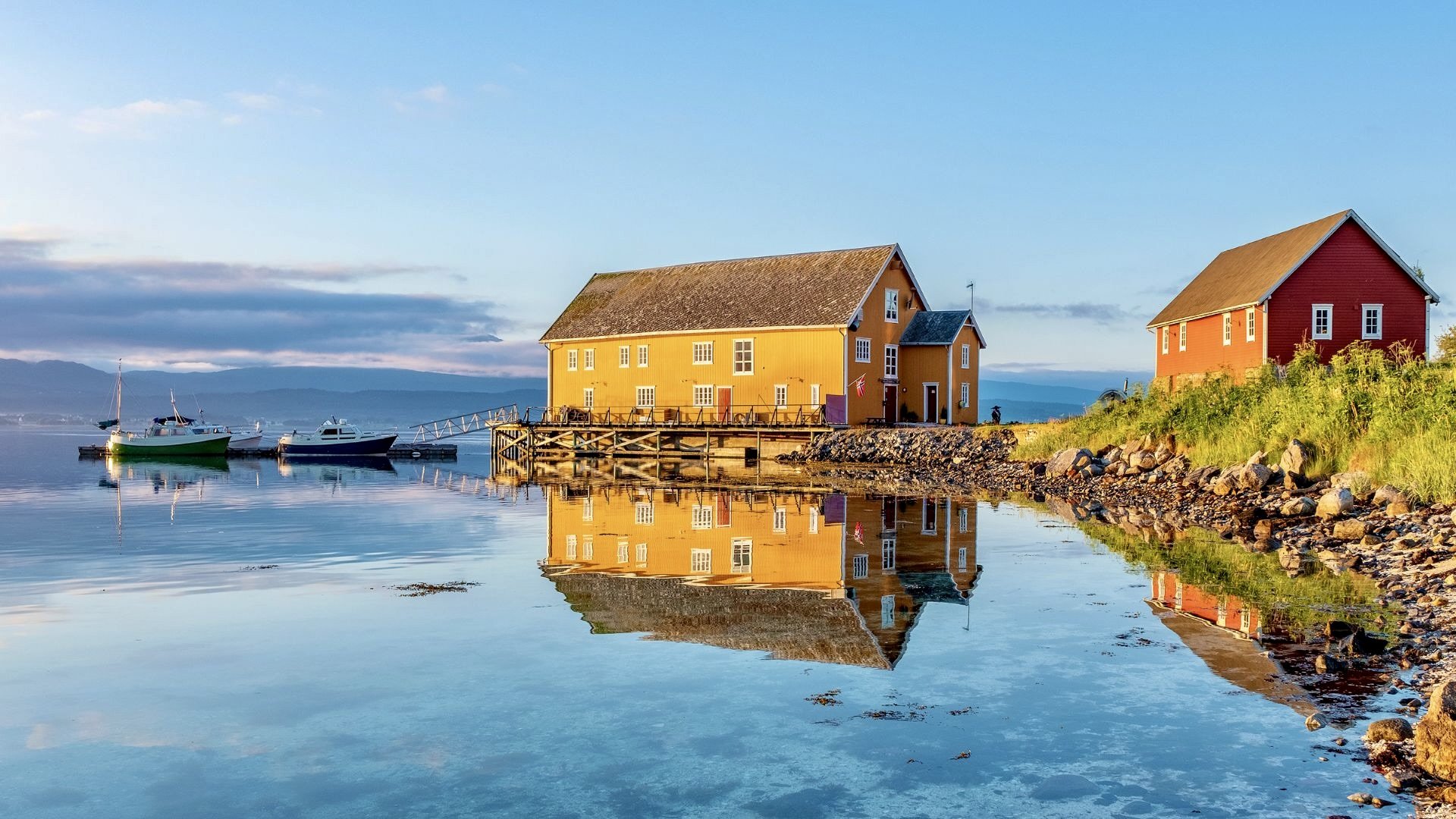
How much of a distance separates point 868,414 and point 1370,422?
25296 millimetres

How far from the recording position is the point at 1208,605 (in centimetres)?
1249

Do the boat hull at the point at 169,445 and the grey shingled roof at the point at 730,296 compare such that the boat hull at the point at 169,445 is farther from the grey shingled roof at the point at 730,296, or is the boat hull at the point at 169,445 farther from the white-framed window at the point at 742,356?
the white-framed window at the point at 742,356

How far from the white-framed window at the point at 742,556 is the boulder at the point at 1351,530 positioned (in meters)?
9.09

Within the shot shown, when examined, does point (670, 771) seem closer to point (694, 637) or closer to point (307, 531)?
point (694, 637)

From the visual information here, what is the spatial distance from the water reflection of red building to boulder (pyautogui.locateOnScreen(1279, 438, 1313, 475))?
9.88 metres

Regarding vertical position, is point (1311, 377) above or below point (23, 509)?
above

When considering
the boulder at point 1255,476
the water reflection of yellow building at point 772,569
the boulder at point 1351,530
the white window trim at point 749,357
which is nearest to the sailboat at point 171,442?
the white window trim at point 749,357

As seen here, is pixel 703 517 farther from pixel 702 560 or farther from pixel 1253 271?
pixel 1253 271

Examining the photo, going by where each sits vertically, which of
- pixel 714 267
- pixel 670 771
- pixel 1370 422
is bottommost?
pixel 670 771

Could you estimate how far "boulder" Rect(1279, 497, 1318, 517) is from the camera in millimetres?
20141

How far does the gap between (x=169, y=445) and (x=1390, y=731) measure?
206 ft

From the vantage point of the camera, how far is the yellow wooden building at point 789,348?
4588 centimetres

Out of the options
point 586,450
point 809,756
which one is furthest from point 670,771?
point 586,450

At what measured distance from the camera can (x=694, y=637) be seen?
36.3 ft
